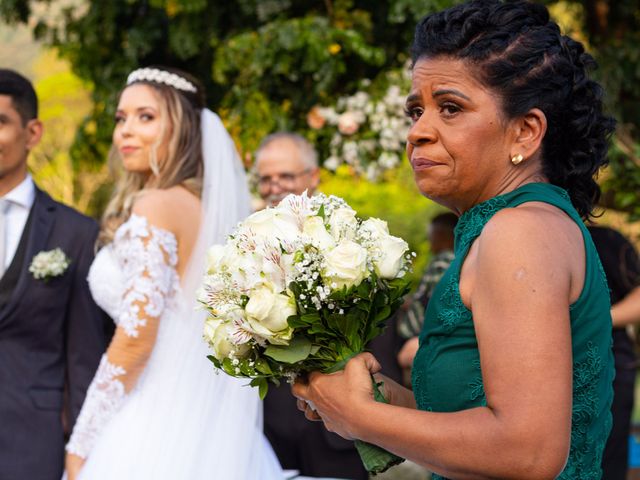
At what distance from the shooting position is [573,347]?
1865 mm

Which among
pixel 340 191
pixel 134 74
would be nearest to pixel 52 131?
pixel 340 191

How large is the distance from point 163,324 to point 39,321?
61cm

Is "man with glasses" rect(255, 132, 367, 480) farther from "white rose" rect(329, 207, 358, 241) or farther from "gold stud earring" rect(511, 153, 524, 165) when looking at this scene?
"gold stud earring" rect(511, 153, 524, 165)

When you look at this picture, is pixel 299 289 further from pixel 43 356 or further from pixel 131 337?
pixel 43 356

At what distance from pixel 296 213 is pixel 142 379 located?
1753mm

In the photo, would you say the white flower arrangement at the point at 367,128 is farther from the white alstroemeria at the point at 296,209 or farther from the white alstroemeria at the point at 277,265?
the white alstroemeria at the point at 277,265

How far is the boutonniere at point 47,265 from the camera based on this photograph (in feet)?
12.9

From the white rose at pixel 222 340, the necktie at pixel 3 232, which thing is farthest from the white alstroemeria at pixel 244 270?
the necktie at pixel 3 232

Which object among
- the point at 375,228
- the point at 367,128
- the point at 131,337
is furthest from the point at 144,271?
the point at 367,128

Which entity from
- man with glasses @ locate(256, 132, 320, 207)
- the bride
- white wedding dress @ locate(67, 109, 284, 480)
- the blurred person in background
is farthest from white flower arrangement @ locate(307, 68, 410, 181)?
white wedding dress @ locate(67, 109, 284, 480)

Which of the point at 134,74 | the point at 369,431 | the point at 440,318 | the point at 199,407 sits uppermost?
the point at 134,74

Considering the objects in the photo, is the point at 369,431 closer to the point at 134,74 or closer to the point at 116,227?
the point at 116,227

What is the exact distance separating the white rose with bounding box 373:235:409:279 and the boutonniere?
2.21 metres

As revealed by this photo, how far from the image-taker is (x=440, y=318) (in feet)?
6.51
